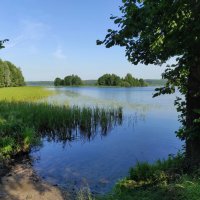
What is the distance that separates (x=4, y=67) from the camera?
8875 centimetres

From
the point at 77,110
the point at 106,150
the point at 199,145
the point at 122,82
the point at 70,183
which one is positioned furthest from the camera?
the point at 122,82

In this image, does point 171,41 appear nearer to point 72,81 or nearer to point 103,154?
point 103,154

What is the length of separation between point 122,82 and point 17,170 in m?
116

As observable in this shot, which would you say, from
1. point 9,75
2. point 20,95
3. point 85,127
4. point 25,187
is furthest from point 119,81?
point 25,187

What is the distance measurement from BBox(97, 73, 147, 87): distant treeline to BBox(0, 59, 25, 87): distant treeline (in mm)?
35816

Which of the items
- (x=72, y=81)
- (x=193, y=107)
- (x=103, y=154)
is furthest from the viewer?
(x=72, y=81)

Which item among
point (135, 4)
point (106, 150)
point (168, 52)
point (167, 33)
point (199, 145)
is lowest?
point (106, 150)

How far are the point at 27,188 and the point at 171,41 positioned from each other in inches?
227

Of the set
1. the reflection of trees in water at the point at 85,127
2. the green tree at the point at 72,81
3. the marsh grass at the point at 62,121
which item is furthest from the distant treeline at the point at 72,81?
the marsh grass at the point at 62,121

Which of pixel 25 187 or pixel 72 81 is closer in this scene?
pixel 25 187

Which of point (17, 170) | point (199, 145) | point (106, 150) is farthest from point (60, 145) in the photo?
point (199, 145)

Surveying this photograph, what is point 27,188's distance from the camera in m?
8.79

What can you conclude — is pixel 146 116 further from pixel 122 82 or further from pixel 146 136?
pixel 122 82

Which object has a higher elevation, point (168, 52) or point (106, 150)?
point (168, 52)
